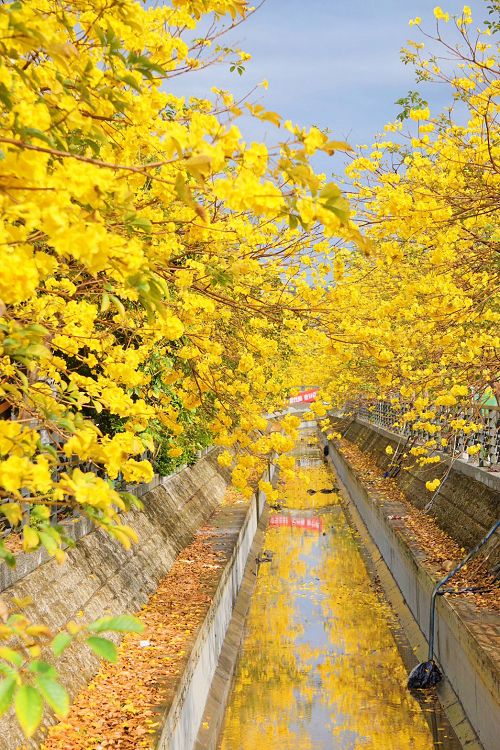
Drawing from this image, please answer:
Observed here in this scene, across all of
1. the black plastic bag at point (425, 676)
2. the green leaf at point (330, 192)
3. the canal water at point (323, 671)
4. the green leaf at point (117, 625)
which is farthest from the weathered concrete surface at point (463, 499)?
the green leaf at point (117, 625)

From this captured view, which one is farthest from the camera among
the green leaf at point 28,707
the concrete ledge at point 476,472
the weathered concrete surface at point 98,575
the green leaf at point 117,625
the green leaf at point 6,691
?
the concrete ledge at point 476,472

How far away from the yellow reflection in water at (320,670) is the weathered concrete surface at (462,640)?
72 cm

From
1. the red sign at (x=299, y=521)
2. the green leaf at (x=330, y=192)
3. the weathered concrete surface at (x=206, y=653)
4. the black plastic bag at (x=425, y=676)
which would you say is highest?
the green leaf at (x=330, y=192)

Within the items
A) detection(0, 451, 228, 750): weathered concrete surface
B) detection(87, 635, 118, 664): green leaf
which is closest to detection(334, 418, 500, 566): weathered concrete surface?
detection(0, 451, 228, 750): weathered concrete surface

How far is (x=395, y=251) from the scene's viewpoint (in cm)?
883

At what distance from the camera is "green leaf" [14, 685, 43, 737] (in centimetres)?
230

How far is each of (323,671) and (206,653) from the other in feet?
8.90

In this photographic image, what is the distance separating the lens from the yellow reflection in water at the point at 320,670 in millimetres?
10281

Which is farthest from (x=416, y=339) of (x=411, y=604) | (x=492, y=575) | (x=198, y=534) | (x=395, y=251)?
(x=198, y=534)

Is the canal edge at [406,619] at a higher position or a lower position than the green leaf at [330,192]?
lower

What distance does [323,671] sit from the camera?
12602 mm

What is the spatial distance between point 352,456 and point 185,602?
25.3m

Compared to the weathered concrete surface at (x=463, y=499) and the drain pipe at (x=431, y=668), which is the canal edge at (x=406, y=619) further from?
the weathered concrete surface at (x=463, y=499)

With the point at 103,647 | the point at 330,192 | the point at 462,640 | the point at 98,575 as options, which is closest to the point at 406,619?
the point at 462,640
